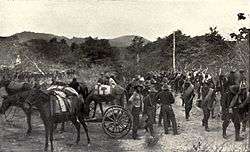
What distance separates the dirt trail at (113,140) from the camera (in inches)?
523

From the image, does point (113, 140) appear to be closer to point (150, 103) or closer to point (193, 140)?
point (150, 103)

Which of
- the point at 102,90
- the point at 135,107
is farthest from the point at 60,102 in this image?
the point at 102,90

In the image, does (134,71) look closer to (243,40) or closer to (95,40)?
(243,40)

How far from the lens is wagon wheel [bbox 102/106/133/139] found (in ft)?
48.2

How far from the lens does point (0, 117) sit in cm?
1966

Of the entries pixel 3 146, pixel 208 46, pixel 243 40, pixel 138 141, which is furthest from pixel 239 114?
pixel 208 46

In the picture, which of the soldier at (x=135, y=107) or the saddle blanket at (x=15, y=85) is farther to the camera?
the saddle blanket at (x=15, y=85)

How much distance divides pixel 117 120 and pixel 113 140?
0.64 meters

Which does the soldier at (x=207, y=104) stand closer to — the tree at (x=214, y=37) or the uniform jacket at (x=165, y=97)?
the uniform jacket at (x=165, y=97)

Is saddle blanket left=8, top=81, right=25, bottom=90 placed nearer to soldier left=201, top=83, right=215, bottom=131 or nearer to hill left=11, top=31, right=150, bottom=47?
soldier left=201, top=83, right=215, bottom=131

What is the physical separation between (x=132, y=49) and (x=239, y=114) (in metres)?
59.1

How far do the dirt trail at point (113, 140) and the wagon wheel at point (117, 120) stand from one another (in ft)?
0.83

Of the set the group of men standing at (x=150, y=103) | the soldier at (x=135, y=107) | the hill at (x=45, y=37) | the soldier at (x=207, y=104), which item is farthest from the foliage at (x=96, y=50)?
the soldier at (x=135, y=107)

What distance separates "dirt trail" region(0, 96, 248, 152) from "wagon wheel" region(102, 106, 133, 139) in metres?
0.25
